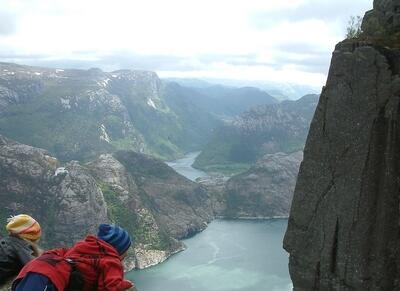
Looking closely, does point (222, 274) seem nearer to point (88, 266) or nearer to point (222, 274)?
point (222, 274)

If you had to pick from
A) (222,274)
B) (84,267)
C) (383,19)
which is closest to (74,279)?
(84,267)

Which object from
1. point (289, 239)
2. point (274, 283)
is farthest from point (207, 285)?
point (289, 239)

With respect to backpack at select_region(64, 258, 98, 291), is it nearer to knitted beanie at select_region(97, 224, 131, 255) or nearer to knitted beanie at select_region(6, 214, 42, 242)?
knitted beanie at select_region(97, 224, 131, 255)

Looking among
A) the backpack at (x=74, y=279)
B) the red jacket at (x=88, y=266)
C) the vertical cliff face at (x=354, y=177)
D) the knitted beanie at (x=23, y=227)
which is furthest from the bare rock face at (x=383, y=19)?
the backpack at (x=74, y=279)

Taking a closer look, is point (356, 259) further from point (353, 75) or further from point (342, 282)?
point (353, 75)

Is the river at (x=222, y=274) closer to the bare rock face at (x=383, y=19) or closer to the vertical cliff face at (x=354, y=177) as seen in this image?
the vertical cliff face at (x=354, y=177)

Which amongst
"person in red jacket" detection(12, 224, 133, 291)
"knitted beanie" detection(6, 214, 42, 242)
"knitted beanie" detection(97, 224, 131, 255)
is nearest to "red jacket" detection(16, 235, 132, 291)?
"person in red jacket" detection(12, 224, 133, 291)
